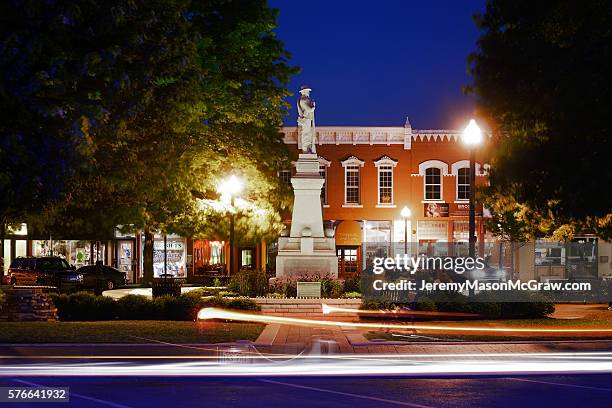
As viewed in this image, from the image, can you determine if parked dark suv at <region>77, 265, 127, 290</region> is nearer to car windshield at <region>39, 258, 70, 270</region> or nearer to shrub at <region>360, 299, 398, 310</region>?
car windshield at <region>39, 258, 70, 270</region>

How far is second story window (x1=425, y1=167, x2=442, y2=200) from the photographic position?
175 ft

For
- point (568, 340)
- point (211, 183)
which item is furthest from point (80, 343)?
point (211, 183)

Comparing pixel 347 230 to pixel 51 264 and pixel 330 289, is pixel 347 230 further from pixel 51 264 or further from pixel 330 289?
pixel 330 289

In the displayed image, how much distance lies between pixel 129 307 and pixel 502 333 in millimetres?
10799

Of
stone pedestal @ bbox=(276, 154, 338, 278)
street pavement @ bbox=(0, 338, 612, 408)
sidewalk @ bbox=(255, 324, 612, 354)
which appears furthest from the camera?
stone pedestal @ bbox=(276, 154, 338, 278)

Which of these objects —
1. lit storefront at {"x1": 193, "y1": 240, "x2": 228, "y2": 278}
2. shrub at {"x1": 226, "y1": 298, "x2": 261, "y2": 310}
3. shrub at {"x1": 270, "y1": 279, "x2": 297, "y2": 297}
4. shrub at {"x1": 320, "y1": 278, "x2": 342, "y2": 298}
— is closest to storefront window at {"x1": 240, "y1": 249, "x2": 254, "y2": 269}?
lit storefront at {"x1": 193, "y1": 240, "x2": 228, "y2": 278}

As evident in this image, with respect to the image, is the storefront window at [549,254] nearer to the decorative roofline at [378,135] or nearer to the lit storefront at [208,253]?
the decorative roofline at [378,135]

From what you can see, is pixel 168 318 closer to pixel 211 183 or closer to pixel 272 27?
pixel 211 183

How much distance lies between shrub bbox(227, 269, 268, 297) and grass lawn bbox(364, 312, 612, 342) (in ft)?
29.9

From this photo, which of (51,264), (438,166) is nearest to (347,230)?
(438,166)

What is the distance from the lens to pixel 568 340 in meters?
18.4

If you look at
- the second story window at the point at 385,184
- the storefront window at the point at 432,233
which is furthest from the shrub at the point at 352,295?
the storefront window at the point at 432,233

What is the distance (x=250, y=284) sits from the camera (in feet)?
101

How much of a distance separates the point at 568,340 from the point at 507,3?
26.8 ft
